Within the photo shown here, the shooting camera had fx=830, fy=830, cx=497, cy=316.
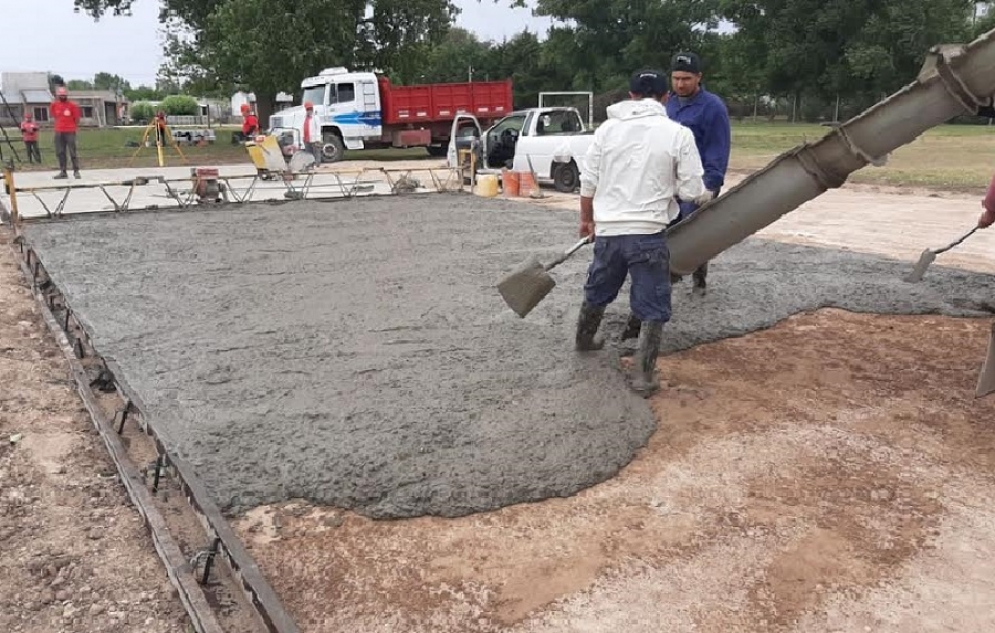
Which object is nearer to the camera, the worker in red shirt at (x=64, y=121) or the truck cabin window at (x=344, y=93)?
the worker in red shirt at (x=64, y=121)

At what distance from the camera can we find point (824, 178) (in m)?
4.30

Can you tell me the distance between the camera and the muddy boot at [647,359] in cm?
442

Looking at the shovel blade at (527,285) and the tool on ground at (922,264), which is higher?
the shovel blade at (527,285)

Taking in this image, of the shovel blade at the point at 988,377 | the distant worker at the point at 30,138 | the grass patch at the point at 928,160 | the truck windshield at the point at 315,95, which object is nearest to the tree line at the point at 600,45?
the truck windshield at the point at 315,95

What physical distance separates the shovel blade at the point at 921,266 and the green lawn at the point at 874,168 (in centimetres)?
582

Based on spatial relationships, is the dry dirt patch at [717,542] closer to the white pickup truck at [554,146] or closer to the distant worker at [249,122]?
the white pickup truck at [554,146]

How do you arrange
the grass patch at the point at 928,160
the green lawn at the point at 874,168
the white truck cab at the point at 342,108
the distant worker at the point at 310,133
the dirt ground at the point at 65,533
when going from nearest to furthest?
Answer: the dirt ground at the point at 65,533 < the grass patch at the point at 928,160 < the green lawn at the point at 874,168 < the distant worker at the point at 310,133 < the white truck cab at the point at 342,108

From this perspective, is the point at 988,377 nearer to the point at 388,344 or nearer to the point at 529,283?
the point at 529,283

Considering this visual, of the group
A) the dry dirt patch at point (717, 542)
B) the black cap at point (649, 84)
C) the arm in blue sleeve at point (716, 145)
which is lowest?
the dry dirt patch at point (717, 542)

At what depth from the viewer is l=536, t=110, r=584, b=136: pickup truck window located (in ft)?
50.8

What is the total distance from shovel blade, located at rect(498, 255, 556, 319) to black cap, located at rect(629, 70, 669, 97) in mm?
1102

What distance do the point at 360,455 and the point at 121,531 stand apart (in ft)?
3.20

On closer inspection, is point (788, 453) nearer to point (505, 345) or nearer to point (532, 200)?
point (505, 345)

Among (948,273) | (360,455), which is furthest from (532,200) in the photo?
(360,455)
